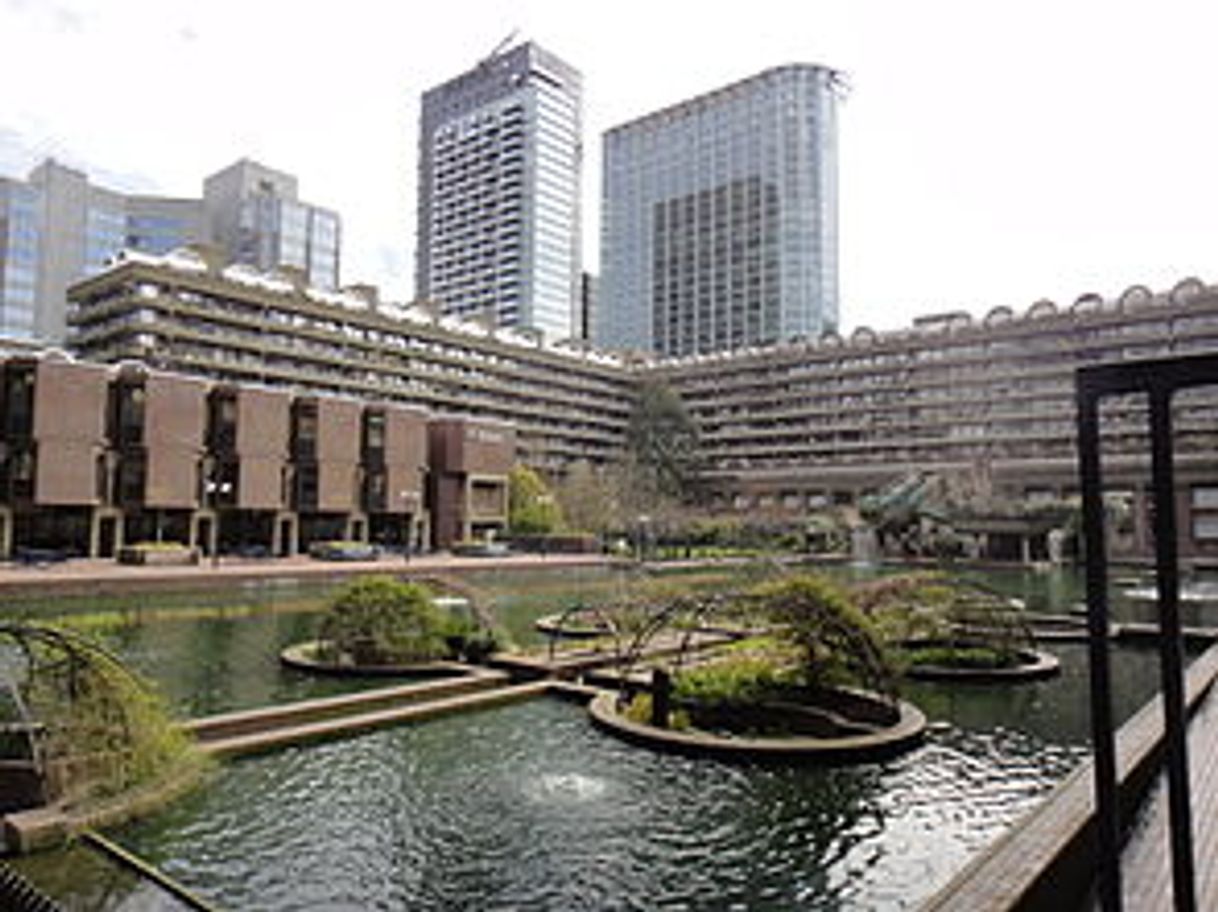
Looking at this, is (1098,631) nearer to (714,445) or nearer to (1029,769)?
(1029,769)

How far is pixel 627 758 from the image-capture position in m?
11.0

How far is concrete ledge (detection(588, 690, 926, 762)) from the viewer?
1077 cm

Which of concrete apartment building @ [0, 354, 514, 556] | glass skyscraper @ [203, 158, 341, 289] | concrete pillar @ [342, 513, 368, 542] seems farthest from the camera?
glass skyscraper @ [203, 158, 341, 289]

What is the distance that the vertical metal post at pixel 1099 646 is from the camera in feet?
10.4

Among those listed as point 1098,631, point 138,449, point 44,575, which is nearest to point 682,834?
point 1098,631

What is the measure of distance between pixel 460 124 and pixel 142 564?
138 m

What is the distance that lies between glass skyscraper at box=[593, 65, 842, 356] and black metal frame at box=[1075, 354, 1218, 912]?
5106 inches

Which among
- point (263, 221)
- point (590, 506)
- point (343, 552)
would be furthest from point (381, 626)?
point (263, 221)

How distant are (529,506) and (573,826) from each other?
57.7 m

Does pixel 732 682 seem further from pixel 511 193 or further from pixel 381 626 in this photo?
pixel 511 193

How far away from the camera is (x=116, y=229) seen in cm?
11650

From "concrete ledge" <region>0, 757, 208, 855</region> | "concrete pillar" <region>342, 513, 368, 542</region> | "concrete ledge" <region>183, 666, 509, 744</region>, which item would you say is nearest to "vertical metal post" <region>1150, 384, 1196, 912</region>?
"concrete ledge" <region>0, 757, 208, 855</region>

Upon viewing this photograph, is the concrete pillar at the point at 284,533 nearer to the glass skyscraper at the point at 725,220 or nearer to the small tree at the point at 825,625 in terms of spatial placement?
the small tree at the point at 825,625

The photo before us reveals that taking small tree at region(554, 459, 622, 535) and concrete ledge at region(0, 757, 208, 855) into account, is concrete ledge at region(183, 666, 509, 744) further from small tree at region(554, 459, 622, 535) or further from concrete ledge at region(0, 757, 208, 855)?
small tree at region(554, 459, 622, 535)
